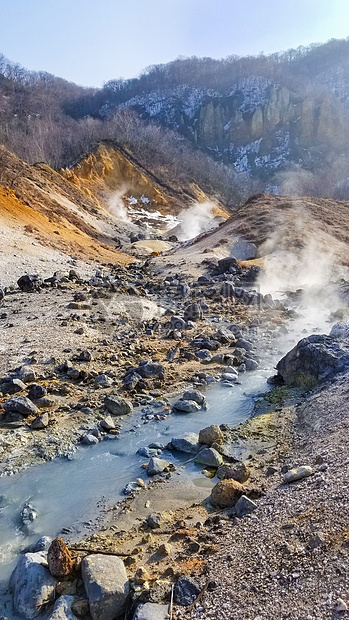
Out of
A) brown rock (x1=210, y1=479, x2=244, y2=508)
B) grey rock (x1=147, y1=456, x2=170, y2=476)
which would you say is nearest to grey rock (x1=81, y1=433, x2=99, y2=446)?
→ grey rock (x1=147, y1=456, x2=170, y2=476)

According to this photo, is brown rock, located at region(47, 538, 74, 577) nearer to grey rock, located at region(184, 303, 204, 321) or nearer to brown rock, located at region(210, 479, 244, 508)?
brown rock, located at region(210, 479, 244, 508)

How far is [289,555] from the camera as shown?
4801 mm

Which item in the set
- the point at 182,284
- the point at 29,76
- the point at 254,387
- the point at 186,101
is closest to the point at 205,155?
the point at 186,101

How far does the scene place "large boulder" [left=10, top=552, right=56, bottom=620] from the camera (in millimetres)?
4871

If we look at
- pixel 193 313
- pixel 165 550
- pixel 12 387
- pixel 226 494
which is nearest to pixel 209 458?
pixel 226 494

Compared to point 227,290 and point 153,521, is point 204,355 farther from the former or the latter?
point 227,290

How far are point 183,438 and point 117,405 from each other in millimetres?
2079

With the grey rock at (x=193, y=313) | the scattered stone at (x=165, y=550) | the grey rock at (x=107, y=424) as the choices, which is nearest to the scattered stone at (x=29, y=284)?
the grey rock at (x=193, y=313)

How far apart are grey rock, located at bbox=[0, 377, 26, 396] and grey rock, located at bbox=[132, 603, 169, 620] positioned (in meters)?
6.71

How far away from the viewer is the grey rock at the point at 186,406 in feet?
34.4

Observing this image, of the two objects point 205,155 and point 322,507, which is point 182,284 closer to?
point 322,507

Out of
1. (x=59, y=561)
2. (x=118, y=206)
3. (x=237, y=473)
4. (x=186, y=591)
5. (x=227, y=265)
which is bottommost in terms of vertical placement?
(x=59, y=561)

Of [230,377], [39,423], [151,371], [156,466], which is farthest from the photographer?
[230,377]

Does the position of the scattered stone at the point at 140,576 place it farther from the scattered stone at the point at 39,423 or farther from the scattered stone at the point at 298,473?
the scattered stone at the point at 39,423
